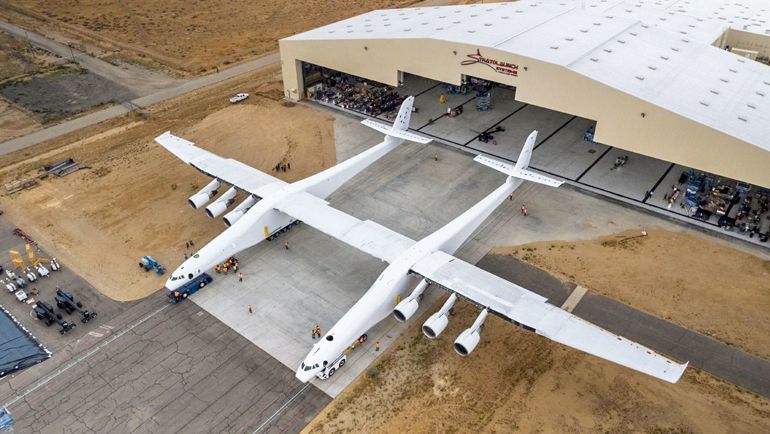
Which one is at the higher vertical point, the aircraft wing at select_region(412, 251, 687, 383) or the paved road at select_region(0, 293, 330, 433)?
the aircraft wing at select_region(412, 251, 687, 383)

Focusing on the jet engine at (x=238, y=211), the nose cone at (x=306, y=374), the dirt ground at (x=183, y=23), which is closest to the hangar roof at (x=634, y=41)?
the jet engine at (x=238, y=211)

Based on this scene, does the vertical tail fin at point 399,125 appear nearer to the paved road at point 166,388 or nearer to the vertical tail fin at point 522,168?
the vertical tail fin at point 522,168

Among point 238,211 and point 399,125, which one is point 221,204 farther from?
point 399,125

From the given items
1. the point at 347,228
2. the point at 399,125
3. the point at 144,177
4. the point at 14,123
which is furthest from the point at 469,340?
the point at 14,123

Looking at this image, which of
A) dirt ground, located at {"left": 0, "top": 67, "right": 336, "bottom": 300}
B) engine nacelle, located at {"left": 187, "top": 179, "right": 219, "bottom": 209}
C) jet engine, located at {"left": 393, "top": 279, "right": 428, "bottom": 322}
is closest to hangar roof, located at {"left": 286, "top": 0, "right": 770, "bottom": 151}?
dirt ground, located at {"left": 0, "top": 67, "right": 336, "bottom": 300}

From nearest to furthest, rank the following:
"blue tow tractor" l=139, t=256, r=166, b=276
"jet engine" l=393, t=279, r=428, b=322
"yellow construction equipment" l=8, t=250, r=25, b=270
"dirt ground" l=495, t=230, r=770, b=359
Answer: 1. "jet engine" l=393, t=279, r=428, b=322
2. "dirt ground" l=495, t=230, r=770, b=359
3. "blue tow tractor" l=139, t=256, r=166, b=276
4. "yellow construction equipment" l=8, t=250, r=25, b=270

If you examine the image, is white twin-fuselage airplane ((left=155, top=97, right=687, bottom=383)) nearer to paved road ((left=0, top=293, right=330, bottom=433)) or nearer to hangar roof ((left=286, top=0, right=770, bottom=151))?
paved road ((left=0, top=293, right=330, bottom=433))

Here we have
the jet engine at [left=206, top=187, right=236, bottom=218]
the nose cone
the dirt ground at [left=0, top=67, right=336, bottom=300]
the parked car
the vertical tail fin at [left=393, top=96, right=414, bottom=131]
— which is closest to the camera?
the nose cone
